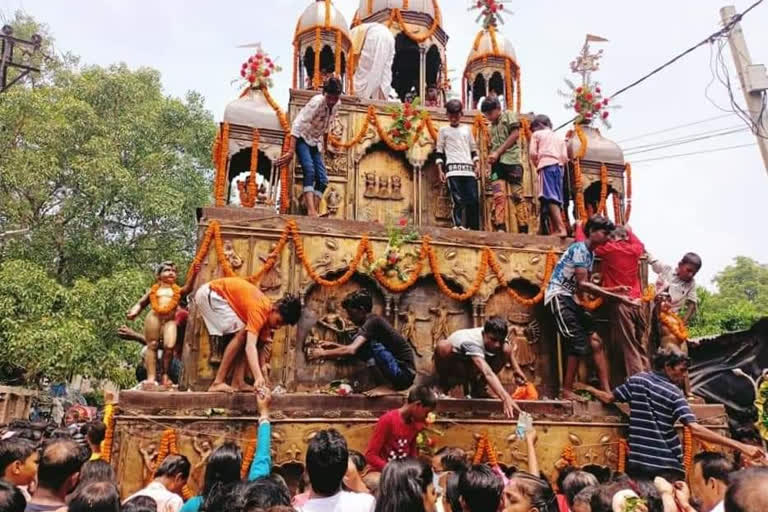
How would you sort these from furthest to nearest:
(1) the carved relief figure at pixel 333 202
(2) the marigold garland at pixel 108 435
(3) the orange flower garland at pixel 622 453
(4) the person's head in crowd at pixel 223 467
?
1. (1) the carved relief figure at pixel 333 202
2. (3) the orange flower garland at pixel 622 453
3. (2) the marigold garland at pixel 108 435
4. (4) the person's head in crowd at pixel 223 467

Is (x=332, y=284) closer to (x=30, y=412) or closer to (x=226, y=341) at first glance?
(x=226, y=341)

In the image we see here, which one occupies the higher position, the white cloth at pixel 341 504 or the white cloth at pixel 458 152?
the white cloth at pixel 458 152

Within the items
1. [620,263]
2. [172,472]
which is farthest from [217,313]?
[620,263]

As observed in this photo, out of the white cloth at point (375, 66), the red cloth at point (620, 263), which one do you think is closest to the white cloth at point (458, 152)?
the red cloth at point (620, 263)

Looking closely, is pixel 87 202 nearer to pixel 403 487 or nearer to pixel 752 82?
pixel 752 82

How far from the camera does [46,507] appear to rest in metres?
3.77

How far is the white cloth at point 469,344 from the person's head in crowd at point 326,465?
170 inches

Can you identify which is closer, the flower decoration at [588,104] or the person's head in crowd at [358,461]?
the person's head in crowd at [358,461]

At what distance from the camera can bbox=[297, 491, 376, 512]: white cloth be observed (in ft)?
11.6

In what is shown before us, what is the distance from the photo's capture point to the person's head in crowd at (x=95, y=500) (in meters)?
3.44

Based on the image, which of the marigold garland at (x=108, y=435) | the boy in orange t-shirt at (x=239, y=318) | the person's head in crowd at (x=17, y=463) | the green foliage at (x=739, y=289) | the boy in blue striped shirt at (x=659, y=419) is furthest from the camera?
the green foliage at (x=739, y=289)

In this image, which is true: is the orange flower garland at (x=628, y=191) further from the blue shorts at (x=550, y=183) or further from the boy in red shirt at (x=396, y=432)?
the boy in red shirt at (x=396, y=432)

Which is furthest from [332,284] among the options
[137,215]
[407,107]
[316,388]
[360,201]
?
[137,215]

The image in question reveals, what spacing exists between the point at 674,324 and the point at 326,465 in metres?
8.33
